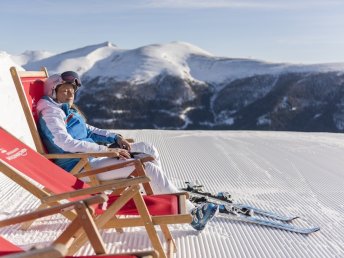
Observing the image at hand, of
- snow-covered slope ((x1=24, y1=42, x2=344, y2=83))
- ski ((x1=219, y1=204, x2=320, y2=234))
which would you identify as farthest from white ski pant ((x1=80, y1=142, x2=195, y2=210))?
snow-covered slope ((x1=24, y1=42, x2=344, y2=83))

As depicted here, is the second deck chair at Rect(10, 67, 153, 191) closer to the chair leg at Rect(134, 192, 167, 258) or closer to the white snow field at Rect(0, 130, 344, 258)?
the white snow field at Rect(0, 130, 344, 258)

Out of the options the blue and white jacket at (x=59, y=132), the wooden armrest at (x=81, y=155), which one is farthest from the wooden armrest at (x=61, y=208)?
the blue and white jacket at (x=59, y=132)

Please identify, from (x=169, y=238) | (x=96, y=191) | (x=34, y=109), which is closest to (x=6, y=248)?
(x=96, y=191)

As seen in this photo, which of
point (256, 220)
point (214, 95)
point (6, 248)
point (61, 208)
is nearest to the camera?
point (61, 208)

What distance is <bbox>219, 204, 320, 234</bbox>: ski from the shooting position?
12.7 ft

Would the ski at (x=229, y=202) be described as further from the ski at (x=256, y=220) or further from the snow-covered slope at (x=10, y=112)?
the snow-covered slope at (x=10, y=112)

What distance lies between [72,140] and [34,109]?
1.56 feet

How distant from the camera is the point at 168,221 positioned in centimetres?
269

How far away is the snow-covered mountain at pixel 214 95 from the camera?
95.3m

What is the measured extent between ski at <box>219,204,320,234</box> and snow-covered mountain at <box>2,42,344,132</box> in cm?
8746

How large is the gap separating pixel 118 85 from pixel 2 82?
99.4 meters

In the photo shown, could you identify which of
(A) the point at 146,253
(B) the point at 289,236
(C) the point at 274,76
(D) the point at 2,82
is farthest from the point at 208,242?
(C) the point at 274,76

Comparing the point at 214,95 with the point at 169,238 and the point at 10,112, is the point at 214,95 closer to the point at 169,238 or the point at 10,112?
the point at 10,112

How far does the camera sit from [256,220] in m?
4.01
